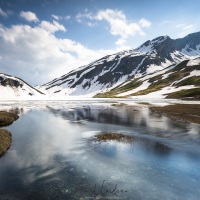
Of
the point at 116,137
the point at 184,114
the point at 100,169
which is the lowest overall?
the point at 100,169

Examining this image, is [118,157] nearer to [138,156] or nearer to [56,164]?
[138,156]

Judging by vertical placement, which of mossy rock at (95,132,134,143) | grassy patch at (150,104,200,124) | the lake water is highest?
grassy patch at (150,104,200,124)

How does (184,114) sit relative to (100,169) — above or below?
above

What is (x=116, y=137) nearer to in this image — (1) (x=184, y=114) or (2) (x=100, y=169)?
(2) (x=100, y=169)

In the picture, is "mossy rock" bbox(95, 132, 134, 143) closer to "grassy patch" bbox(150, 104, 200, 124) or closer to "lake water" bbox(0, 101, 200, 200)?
"lake water" bbox(0, 101, 200, 200)

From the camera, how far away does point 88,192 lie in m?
15.5

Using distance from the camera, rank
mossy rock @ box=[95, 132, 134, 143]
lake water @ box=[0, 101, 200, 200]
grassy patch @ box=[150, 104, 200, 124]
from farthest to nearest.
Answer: grassy patch @ box=[150, 104, 200, 124] < mossy rock @ box=[95, 132, 134, 143] < lake water @ box=[0, 101, 200, 200]

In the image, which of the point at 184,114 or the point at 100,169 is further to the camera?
the point at 184,114

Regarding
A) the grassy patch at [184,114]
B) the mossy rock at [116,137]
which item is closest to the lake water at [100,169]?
the mossy rock at [116,137]

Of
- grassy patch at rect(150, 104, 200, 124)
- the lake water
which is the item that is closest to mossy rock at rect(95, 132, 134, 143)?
the lake water

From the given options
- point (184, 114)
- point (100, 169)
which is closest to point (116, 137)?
point (100, 169)

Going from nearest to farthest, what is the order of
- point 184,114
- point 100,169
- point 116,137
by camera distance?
point 100,169
point 116,137
point 184,114

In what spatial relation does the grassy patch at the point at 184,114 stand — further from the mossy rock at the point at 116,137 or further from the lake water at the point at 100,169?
the mossy rock at the point at 116,137

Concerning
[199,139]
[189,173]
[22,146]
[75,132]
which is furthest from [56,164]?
[199,139]
